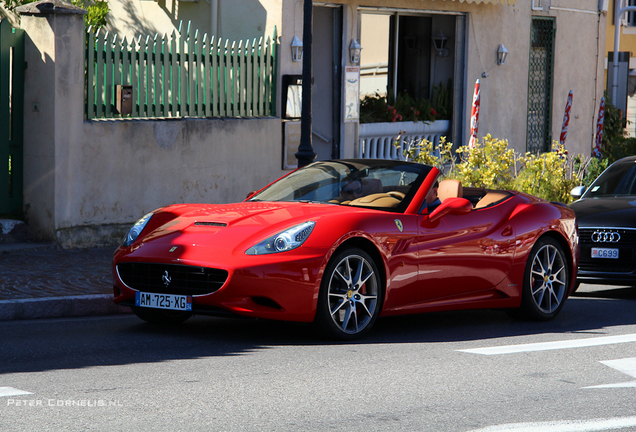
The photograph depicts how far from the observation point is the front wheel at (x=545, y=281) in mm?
8672

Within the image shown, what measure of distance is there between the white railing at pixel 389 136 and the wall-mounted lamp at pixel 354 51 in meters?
1.10

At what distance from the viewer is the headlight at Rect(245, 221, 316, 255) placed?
7082 millimetres

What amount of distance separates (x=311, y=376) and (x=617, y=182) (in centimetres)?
669

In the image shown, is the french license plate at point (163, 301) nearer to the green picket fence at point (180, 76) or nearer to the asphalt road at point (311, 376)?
the asphalt road at point (311, 376)

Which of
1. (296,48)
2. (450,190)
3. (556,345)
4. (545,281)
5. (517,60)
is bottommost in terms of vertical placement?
(556,345)

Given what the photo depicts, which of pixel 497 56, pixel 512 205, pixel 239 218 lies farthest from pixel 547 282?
pixel 497 56

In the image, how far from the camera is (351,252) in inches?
288

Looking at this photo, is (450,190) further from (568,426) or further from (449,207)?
(568,426)

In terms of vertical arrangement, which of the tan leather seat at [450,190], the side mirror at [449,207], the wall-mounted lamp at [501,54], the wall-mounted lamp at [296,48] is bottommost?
the side mirror at [449,207]

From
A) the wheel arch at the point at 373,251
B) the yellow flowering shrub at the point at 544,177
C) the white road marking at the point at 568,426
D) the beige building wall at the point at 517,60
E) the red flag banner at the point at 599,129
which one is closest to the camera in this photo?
the white road marking at the point at 568,426

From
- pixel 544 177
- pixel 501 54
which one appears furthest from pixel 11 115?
pixel 501 54

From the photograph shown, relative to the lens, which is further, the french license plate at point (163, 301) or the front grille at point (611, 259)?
the front grille at point (611, 259)

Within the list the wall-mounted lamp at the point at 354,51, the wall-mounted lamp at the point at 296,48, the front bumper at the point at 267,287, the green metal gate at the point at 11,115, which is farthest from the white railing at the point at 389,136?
the front bumper at the point at 267,287

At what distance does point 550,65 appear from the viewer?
68.3ft
